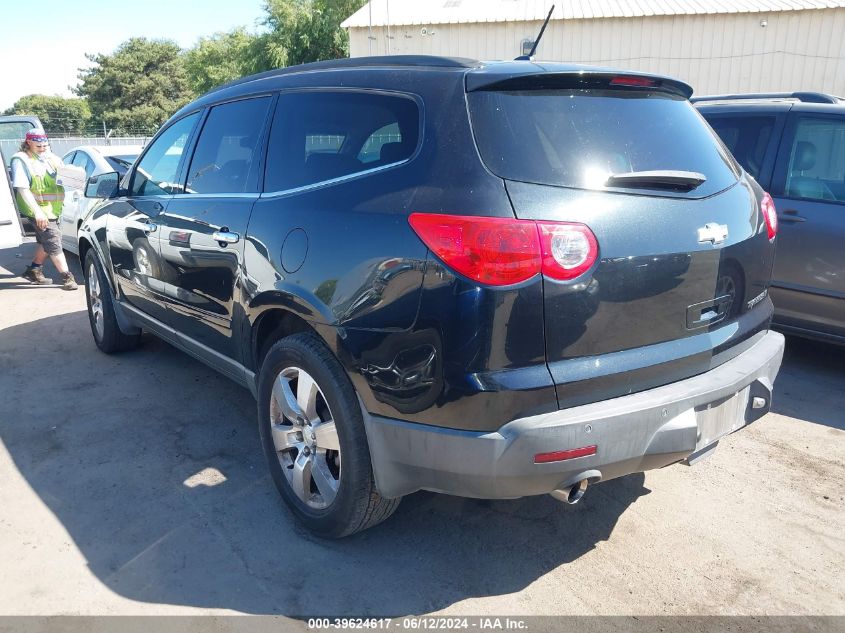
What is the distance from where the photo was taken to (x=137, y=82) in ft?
210

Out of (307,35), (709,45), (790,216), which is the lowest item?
(790,216)

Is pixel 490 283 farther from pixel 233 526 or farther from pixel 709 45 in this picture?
pixel 709 45

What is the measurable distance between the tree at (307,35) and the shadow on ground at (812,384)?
90.7 feet

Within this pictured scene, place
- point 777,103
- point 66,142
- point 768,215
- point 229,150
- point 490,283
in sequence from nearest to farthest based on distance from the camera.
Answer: point 490,283 < point 768,215 < point 229,150 < point 777,103 < point 66,142

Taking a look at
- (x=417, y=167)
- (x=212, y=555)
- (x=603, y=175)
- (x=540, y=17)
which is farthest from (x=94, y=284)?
(x=540, y=17)

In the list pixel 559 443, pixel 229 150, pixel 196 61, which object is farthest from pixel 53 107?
pixel 559 443

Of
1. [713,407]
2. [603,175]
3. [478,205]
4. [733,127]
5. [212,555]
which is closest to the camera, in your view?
[478,205]

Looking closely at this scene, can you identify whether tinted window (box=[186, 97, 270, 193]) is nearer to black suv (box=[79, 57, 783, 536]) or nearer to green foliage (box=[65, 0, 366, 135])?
black suv (box=[79, 57, 783, 536])

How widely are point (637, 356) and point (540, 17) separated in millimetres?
17948

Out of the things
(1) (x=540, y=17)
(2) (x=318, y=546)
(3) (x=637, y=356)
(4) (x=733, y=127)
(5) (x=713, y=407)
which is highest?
(1) (x=540, y=17)

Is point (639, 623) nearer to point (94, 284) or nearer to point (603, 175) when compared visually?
point (603, 175)

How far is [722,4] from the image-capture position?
18172 mm

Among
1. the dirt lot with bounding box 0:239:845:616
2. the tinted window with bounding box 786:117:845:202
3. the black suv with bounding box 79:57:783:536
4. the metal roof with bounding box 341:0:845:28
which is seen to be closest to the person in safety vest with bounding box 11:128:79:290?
the dirt lot with bounding box 0:239:845:616

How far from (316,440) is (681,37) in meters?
18.6
